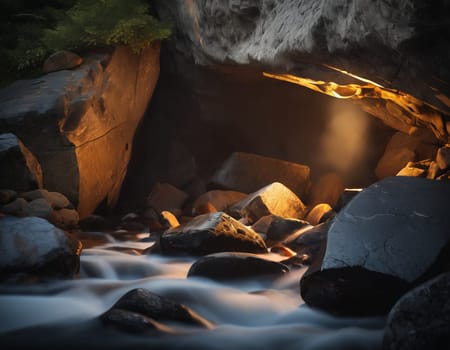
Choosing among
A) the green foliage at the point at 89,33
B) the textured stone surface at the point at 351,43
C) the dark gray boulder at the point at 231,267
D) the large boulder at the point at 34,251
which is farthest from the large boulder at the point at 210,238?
the green foliage at the point at 89,33

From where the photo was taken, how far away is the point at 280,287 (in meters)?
4.13

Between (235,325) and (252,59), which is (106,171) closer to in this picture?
(252,59)

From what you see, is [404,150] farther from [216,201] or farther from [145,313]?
[145,313]

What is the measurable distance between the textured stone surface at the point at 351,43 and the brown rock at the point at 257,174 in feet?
6.64

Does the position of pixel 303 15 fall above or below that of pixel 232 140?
above

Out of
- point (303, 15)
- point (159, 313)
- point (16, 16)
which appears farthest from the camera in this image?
point (16, 16)

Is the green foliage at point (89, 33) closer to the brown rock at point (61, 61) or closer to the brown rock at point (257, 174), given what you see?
the brown rock at point (61, 61)

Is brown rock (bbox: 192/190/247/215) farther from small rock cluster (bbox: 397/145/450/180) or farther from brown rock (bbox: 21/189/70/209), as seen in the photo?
small rock cluster (bbox: 397/145/450/180)

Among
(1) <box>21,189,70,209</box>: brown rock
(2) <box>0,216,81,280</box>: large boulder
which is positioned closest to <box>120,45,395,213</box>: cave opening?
(1) <box>21,189,70,209</box>: brown rock

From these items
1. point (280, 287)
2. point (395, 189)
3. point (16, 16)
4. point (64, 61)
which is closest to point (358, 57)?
point (395, 189)

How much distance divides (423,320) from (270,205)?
15.2 feet

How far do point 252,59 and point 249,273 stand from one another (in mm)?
2975

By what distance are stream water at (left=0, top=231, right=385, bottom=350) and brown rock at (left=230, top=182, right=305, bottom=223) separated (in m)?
2.50

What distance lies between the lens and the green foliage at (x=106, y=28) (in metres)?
7.21
